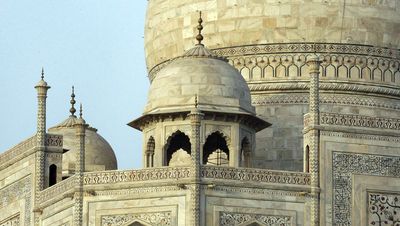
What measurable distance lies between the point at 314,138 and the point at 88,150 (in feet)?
19.9

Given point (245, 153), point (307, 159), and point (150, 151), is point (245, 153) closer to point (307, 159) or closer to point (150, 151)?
point (307, 159)

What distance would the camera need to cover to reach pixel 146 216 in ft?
136

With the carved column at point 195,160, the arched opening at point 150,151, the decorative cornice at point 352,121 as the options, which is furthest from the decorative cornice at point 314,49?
the carved column at point 195,160

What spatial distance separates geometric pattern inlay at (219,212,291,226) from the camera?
41469mm

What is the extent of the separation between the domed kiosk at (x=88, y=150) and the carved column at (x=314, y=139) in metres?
5.59

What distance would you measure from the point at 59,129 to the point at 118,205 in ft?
19.6

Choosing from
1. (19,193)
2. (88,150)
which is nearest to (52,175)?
(19,193)

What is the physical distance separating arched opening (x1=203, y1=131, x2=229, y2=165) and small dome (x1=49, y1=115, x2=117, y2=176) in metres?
2.62

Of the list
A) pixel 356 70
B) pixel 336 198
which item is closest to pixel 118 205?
pixel 336 198

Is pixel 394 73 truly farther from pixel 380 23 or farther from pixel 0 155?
pixel 0 155

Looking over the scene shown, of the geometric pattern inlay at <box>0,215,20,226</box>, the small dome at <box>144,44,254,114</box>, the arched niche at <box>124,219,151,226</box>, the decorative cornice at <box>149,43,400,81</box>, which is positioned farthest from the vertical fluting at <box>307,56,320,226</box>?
the geometric pattern inlay at <box>0,215,20,226</box>

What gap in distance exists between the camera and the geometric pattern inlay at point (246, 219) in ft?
136

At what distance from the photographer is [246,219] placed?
41.6 meters

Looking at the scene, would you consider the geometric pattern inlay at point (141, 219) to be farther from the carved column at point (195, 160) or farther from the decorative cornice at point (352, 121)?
the decorative cornice at point (352, 121)
